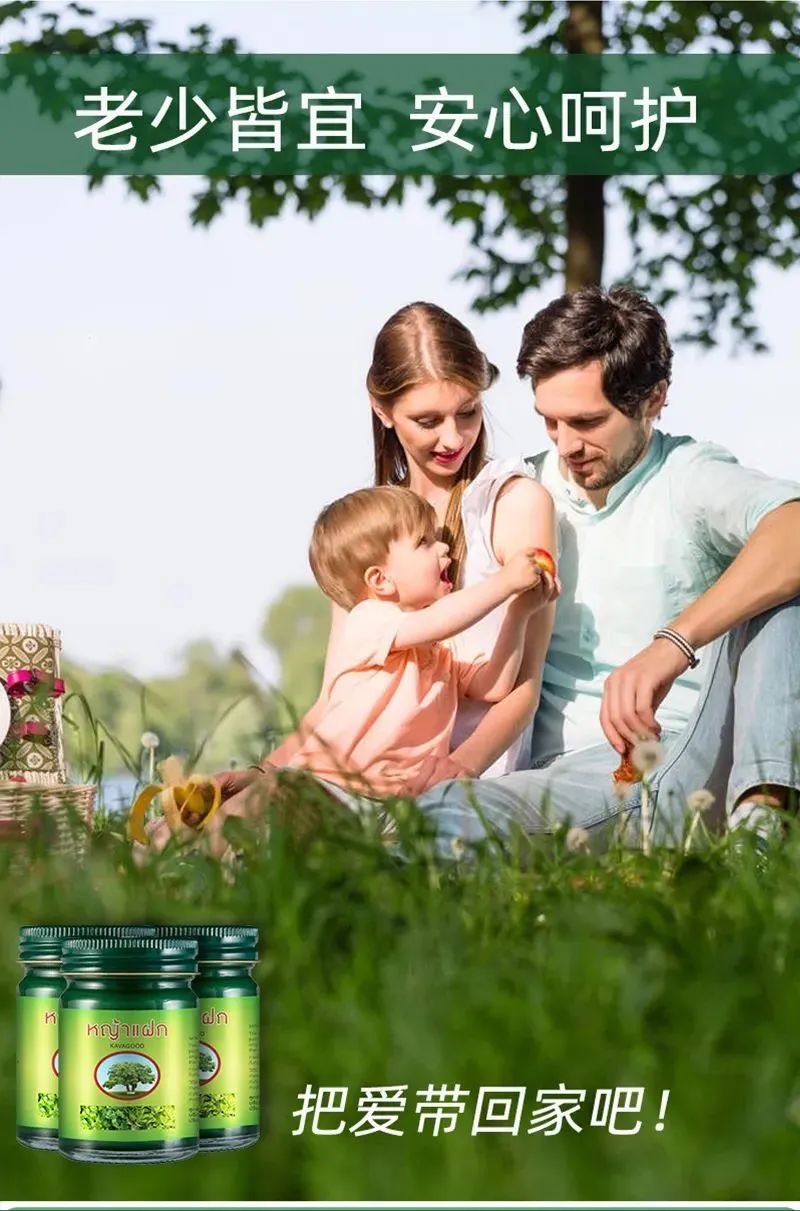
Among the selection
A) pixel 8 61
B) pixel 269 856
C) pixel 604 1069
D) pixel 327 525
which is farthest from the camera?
pixel 8 61

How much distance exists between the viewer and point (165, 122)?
11.0 feet

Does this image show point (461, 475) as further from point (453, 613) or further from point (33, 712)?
point (33, 712)

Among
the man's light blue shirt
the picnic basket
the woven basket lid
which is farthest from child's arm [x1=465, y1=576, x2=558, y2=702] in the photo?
the woven basket lid

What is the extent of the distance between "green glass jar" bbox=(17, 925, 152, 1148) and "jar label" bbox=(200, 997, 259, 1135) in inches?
4.8

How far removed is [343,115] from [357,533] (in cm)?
76

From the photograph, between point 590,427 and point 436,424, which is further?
point 590,427

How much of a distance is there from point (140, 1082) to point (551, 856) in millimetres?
1194

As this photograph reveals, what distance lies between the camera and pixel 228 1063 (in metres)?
1.99

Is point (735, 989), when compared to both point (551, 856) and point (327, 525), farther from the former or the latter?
point (327, 525)

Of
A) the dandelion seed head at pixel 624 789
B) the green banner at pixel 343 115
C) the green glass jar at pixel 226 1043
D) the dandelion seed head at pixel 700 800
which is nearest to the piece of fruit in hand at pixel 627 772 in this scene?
the dandelion seed head at pixel 624 789

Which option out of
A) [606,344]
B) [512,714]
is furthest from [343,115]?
[512,714]

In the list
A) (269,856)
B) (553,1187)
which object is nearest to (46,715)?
(269,856)

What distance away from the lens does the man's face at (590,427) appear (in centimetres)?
339

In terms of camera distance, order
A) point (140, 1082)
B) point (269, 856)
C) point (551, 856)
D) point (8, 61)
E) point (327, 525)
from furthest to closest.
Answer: point (8, 61) → point (327, 525) → point (551, 856) → point (269, 856) → point (140, 1082)
